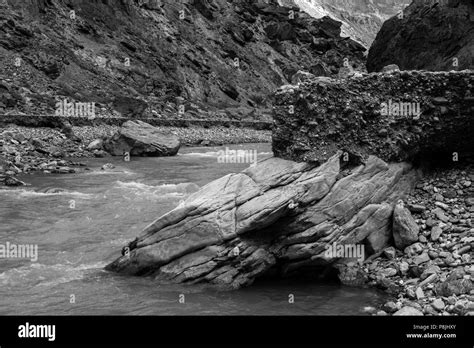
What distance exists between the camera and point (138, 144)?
33656mm

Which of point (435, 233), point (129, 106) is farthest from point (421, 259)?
point (129, 106)

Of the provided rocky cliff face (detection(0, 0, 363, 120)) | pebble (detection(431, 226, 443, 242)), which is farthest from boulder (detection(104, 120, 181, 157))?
pebble (detection(431, 226, 443, 242))

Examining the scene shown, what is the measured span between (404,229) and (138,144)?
25.8 m

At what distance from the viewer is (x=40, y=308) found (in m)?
9.15

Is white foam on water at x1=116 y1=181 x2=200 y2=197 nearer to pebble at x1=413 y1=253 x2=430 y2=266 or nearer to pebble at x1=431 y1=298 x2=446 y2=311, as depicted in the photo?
pebble at x1=413 y1=253 x2=430 y2=266

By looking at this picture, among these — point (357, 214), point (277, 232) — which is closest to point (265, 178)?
point (277, 232)

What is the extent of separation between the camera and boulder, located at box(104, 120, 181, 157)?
111 feet

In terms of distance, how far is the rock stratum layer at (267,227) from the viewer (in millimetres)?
10148

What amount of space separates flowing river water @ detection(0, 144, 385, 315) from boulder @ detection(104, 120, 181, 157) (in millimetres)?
11344

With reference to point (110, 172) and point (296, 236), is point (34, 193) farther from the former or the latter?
point (296, 236)

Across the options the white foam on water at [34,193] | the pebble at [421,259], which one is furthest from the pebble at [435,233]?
the white foam on water at [34,193]

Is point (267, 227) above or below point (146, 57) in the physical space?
below

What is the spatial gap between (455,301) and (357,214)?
Answer: 122 inches

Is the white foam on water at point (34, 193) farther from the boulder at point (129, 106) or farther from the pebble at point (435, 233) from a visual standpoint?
the boulder at point (129, 106)
